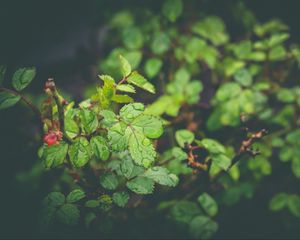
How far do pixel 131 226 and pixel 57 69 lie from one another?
7.38 feet

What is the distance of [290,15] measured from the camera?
3.13m

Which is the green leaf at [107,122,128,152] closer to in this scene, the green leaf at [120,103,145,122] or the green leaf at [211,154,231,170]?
the green leaf at [120,103,145,122]

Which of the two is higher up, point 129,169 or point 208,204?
point 129,169

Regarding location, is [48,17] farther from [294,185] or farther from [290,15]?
[294,185]

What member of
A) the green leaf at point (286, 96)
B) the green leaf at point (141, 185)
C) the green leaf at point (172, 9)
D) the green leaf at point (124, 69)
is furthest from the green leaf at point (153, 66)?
the green leaf at point (141, 185)

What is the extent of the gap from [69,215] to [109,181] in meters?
0.20

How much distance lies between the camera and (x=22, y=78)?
130 cm

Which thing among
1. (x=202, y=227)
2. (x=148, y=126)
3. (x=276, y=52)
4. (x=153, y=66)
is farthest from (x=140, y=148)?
(x=276, y=52)

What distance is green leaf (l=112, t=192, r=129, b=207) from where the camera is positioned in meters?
1.29

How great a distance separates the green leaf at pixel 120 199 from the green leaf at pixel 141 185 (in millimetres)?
42

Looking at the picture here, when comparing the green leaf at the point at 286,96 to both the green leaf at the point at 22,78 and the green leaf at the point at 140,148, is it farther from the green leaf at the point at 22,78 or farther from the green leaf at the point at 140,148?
the green leaf at the point at 22,78

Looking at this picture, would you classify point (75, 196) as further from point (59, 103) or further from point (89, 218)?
point (59, 103)

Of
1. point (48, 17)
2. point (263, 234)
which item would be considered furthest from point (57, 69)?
point (263, 234)

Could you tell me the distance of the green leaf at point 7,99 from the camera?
1.26 m
